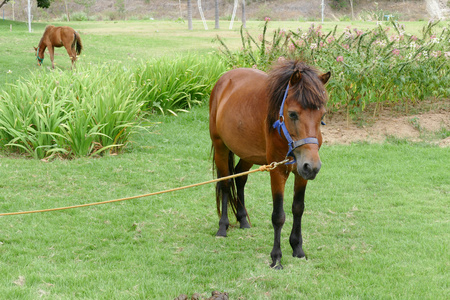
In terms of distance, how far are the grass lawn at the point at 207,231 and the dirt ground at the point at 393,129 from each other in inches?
12.7

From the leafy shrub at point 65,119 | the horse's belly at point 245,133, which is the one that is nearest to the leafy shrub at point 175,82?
the leafy shrub at point 65,119

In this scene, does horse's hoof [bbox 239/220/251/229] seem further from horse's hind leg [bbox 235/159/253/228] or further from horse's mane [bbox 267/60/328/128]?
horse's mane [bbox 267/60/328/128]

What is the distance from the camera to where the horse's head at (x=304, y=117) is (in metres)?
3.19

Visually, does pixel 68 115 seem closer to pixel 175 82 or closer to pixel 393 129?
pixel 175 82

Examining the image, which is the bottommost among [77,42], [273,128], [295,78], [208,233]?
[208,233]

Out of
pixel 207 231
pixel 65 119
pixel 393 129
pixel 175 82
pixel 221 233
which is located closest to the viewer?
pixel 221 233

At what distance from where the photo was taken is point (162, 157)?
7.23 meters

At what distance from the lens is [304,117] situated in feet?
10.7

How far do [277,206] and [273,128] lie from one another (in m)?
0.68

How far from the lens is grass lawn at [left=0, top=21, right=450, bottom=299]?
3527 mm

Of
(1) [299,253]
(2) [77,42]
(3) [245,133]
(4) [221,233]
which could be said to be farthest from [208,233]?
(2) [77,42]

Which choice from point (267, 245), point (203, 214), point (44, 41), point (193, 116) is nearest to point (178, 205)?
point (203, 214)

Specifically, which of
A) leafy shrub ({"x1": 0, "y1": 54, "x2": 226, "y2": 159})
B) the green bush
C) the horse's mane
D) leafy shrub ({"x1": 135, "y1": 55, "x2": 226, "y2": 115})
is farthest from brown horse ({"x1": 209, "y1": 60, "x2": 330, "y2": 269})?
leafy shrub ({"x1": 135, "y1": 55, "x2": 226, "y2": 115})

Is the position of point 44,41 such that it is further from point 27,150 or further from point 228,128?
point 228,128
